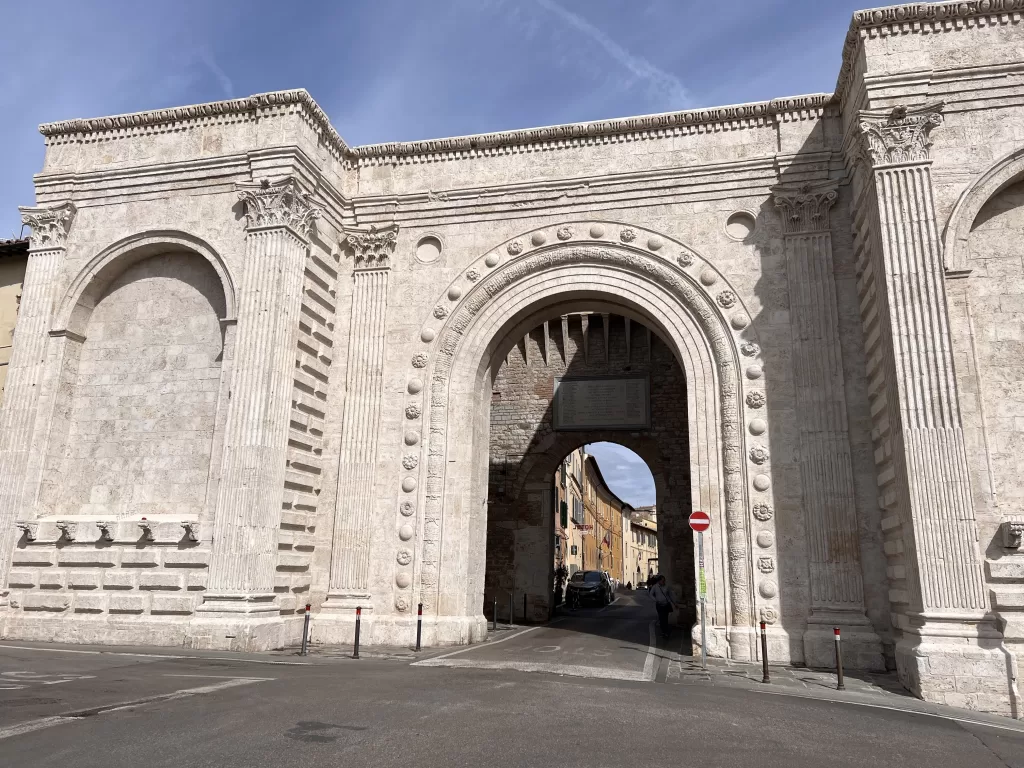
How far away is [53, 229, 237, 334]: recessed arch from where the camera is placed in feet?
45.0

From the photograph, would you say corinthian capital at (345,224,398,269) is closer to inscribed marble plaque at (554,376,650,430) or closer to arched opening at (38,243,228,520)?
arched opening at (38,243,228,520)

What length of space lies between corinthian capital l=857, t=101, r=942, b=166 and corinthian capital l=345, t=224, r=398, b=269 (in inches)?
329

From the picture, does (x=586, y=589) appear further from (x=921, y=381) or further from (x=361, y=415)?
(x=921, y=381)

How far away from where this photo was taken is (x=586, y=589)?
30609mm

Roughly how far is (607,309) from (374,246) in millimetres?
4729

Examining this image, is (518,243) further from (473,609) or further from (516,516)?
(516,516)

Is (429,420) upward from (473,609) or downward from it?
upward

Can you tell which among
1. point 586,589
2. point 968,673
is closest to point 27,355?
point 968,673

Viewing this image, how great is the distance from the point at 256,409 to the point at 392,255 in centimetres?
428

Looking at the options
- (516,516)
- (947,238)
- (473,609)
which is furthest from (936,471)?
(516,516)

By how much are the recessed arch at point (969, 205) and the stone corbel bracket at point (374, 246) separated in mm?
9409

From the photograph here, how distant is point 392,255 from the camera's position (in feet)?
48.1

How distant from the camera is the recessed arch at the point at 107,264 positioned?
540 inches

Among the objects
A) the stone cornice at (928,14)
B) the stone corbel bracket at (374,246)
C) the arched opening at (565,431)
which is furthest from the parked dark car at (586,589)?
the stone cornice at (928,14)
